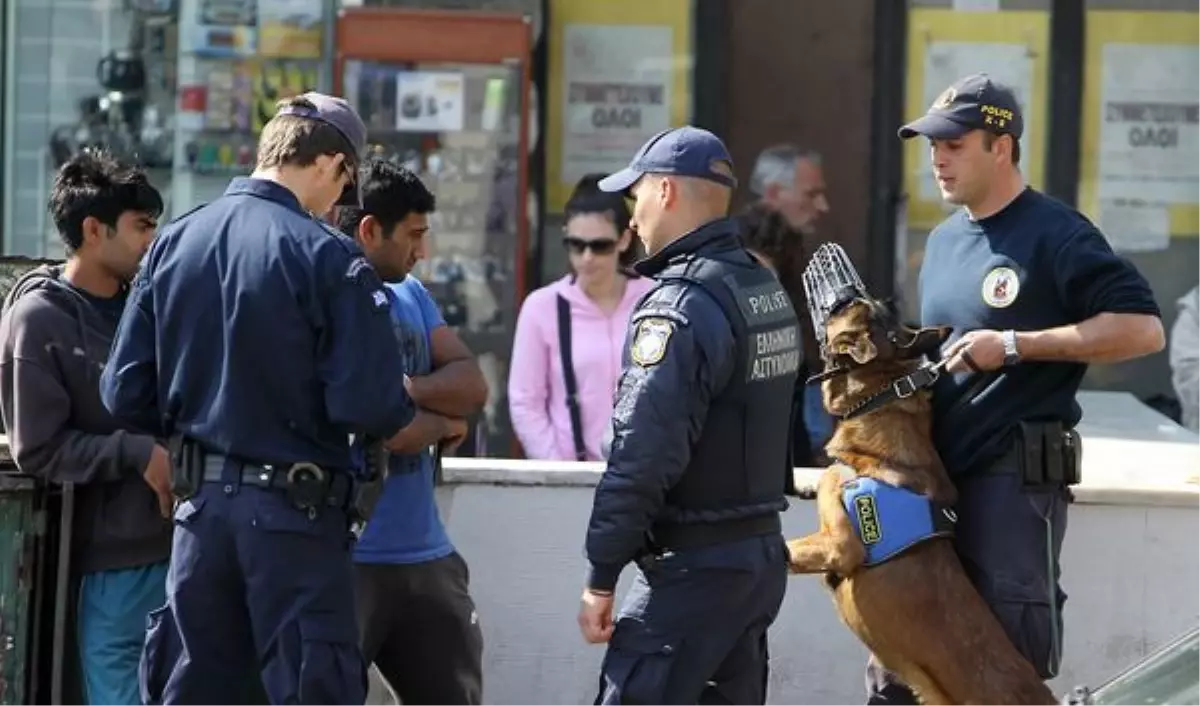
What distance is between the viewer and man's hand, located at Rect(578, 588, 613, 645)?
14.6 feet

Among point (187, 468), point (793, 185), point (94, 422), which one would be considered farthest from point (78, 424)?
point (793, 185)

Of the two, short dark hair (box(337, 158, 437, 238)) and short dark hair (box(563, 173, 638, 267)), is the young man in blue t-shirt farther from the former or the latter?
short dark hair (box(563, 173, 638, 267))

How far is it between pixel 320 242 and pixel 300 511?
574 millimetres

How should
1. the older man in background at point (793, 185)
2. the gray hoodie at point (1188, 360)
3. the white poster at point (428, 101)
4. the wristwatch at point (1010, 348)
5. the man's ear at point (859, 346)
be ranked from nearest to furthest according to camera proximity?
the wristwatch at point (1010, 348)
the man's ear at point (859, 346)
the gray hoodie at point (1188, 360)
the white poster at point (428, 101)
the older man in background at point (793, 185)

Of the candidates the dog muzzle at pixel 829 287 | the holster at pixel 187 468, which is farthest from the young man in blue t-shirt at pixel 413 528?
the dog muzzle at pixel 829 287

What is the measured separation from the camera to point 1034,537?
4.82 m

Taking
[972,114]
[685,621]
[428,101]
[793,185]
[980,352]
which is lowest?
[685,621]

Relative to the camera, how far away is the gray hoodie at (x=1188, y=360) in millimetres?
8734

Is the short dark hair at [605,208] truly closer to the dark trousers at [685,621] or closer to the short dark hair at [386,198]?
the short dark hair at [386,198]

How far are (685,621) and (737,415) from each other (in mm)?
465

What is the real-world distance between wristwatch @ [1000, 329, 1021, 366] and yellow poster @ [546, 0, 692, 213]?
458 cm

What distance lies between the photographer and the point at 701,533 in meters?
4.47

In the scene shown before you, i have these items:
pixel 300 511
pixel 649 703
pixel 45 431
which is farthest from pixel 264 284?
pixel 649 703

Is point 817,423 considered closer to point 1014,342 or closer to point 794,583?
point 794,583
